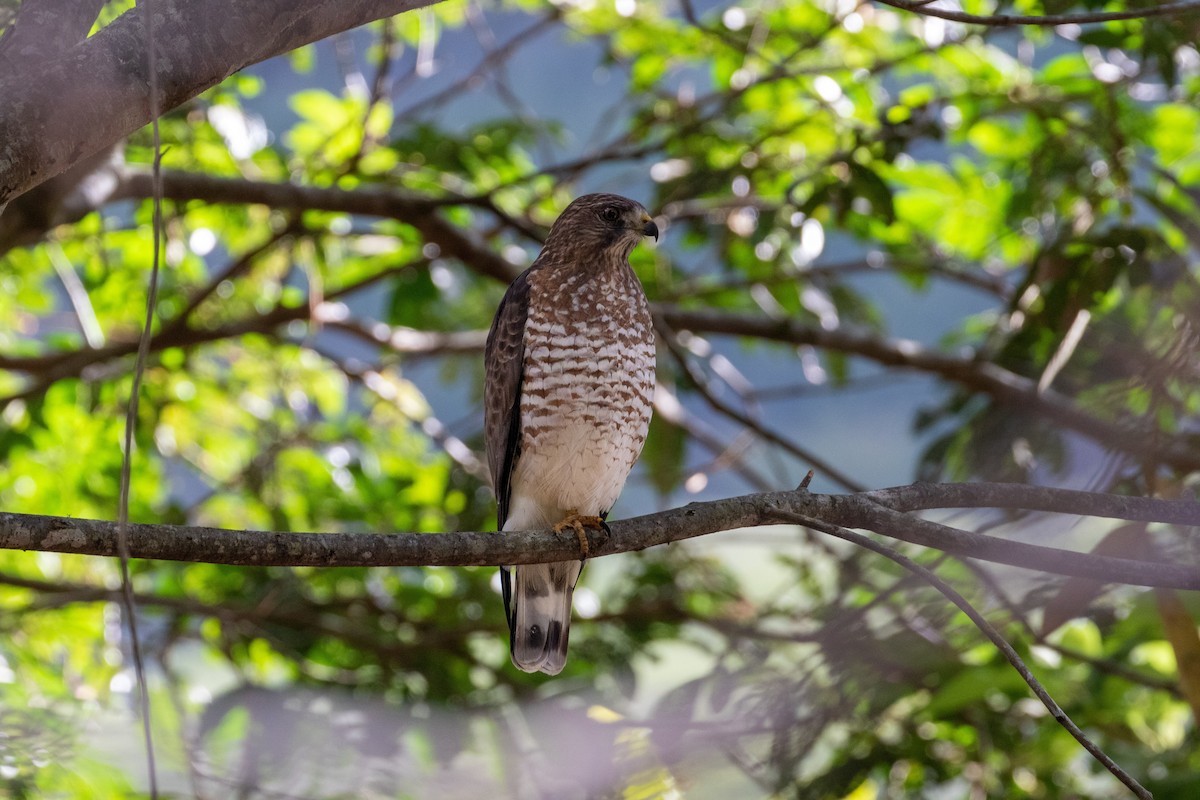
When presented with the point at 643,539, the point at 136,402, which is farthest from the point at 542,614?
the point at 136,402

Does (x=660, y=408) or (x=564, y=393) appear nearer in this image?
(x=564, y=393)

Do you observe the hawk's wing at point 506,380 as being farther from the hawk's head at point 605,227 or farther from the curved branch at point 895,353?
the curved branch at point 895,353

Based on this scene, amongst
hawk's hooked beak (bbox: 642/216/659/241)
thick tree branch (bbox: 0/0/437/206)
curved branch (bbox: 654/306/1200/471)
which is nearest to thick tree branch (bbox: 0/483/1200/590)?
thick tree branch (bbox: 0/0/437/206)

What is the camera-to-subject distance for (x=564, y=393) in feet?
12.3

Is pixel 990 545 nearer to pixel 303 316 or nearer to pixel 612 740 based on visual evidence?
pixel 612 740

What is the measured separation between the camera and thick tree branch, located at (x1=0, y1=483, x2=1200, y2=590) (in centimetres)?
225

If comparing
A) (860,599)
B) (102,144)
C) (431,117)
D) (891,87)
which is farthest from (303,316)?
(891,87)

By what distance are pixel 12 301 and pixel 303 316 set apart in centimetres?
232

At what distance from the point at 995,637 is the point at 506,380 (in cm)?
191

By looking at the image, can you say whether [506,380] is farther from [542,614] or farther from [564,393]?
[542,614]

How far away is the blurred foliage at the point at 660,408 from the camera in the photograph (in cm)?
409

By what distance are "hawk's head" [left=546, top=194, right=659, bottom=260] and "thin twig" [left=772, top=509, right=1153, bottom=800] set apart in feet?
5.50

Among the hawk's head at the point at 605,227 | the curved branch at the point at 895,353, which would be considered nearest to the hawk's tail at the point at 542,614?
the hawk's head at the point at 605,227

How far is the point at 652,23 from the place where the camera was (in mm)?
6309
